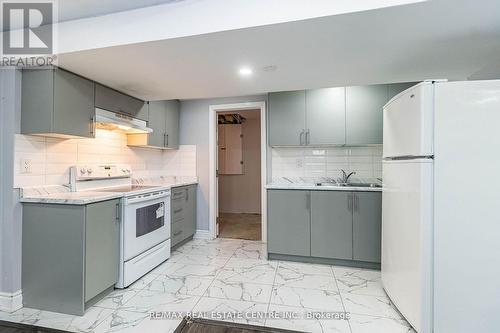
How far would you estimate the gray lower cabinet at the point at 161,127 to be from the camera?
319cm

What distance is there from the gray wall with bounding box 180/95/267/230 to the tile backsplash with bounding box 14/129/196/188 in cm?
12

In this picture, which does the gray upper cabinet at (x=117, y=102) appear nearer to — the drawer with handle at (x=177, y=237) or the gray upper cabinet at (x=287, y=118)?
the drawer with handle at (x=177, y=237)

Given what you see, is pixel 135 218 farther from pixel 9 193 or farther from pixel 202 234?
pixel 202 234

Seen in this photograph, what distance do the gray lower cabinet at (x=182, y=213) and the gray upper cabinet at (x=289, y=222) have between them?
1253 millimetres

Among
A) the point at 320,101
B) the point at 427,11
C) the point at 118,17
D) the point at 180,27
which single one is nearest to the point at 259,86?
the point at 320,101

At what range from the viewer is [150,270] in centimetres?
265

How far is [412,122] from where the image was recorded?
5.67 feet

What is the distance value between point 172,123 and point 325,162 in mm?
2377

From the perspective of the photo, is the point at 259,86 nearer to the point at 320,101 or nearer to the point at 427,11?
the point at 320,101

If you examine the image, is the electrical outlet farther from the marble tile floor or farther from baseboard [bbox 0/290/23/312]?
the marble tile floor

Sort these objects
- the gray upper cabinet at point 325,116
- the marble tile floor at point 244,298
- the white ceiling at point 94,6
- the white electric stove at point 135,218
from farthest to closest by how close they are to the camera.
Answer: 1. the gray upper cabinet at point 325,116
2. the white electric stove at point 135,218
3. the marble tile floor at point 244,298
4. the white ceiling at point 94,6

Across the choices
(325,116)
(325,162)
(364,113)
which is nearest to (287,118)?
(325,116)

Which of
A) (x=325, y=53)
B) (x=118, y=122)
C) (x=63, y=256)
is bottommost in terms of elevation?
(x=63, y=256)

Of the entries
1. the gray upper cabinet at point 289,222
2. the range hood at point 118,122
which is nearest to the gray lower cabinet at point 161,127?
the range hood at point 118,122
